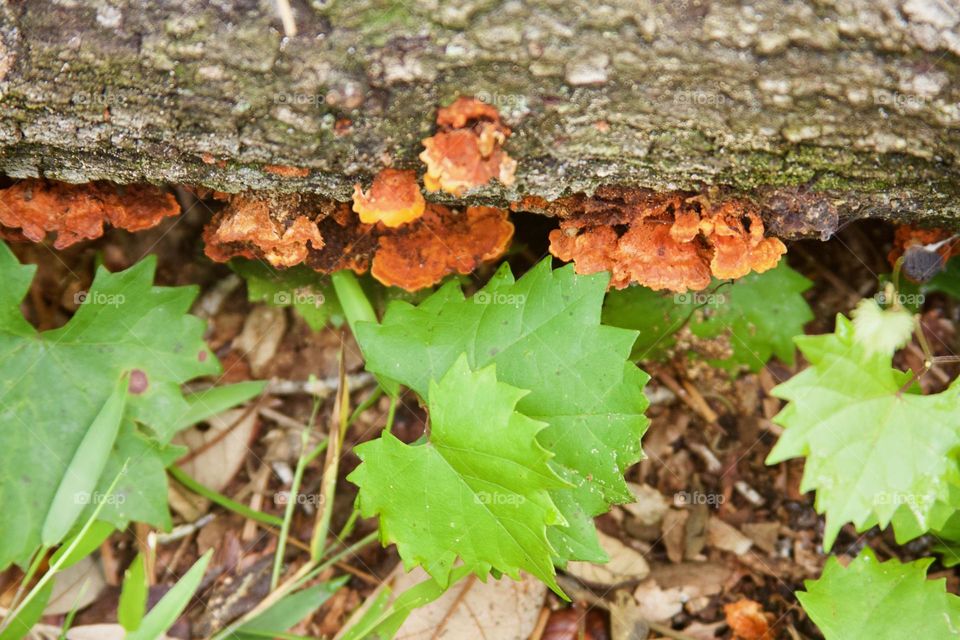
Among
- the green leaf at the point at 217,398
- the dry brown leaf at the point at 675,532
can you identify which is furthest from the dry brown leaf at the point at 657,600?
the green leaf at the point at 217,398

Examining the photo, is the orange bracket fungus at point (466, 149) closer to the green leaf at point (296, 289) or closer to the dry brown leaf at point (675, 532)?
the green leaf at point (296, 289)

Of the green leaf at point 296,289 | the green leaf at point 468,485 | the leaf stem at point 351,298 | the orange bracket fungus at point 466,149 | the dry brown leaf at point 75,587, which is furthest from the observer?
the green leaf at point 296,289

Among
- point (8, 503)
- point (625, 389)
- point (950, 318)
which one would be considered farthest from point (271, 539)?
point (950, 318)

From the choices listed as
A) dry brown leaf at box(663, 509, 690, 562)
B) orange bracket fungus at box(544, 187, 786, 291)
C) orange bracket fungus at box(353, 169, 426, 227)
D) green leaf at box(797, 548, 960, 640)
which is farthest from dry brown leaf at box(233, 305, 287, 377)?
green leaf at box(797, 548, 960, 640)

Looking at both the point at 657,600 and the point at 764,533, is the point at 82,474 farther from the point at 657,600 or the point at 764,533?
the point at 764,533

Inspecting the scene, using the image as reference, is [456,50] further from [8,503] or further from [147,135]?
[8,503]

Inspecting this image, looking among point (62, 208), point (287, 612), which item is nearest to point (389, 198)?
point (62, 208)

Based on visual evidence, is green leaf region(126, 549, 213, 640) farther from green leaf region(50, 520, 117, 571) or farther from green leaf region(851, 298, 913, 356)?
green leaf region(851, 298, 913, 356)
